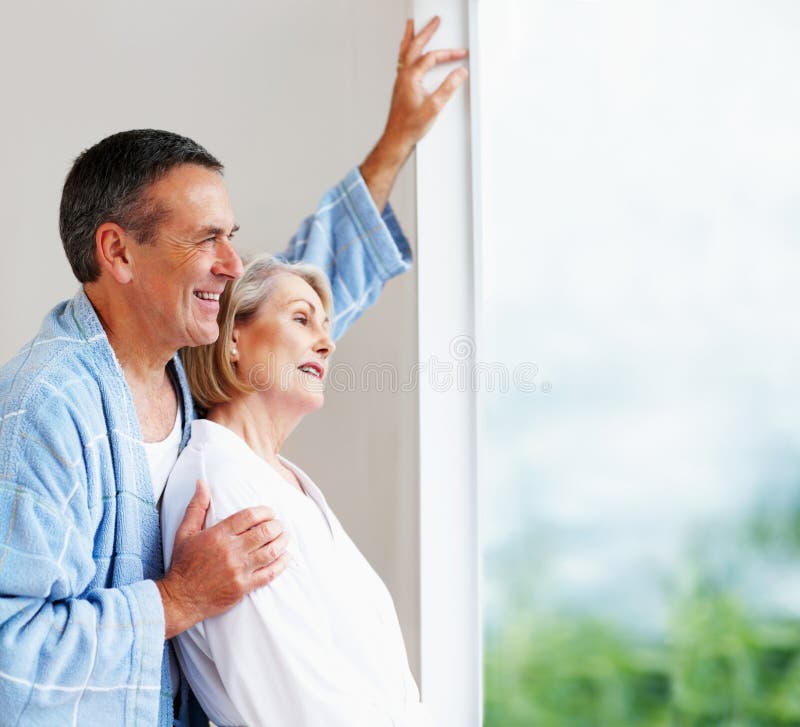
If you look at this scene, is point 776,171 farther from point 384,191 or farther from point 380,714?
point 380,714

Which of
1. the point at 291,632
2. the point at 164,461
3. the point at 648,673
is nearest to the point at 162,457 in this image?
the point at 164,461

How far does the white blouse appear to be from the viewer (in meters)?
1.16

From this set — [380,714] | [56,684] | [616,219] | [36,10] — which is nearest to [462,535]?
[380,714]

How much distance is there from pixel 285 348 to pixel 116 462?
354 millimetres

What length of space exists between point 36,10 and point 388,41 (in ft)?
2.42

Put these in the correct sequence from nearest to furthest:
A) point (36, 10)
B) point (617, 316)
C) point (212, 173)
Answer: point (212, 173) → point (617, 316) → point (36, 10)

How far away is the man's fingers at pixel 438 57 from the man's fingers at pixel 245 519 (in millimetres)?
849

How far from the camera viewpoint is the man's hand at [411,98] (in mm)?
1602

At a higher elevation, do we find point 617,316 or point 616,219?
point 616,219

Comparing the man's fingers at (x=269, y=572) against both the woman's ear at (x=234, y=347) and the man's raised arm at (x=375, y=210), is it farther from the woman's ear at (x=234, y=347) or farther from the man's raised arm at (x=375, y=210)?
the man's raised arm at (x=375, y=210)

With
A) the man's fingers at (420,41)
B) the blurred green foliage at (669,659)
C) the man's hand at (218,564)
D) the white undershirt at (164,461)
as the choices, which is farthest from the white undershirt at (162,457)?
the man's fingers at (420,41)

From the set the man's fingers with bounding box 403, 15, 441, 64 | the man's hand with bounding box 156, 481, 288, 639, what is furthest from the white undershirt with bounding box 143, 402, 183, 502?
the man's fingers with bounding box 403, 15, 441, 64

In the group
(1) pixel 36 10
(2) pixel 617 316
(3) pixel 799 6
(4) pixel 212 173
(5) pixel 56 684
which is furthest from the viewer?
(1) pixel 36 10

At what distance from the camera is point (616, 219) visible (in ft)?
5.37
